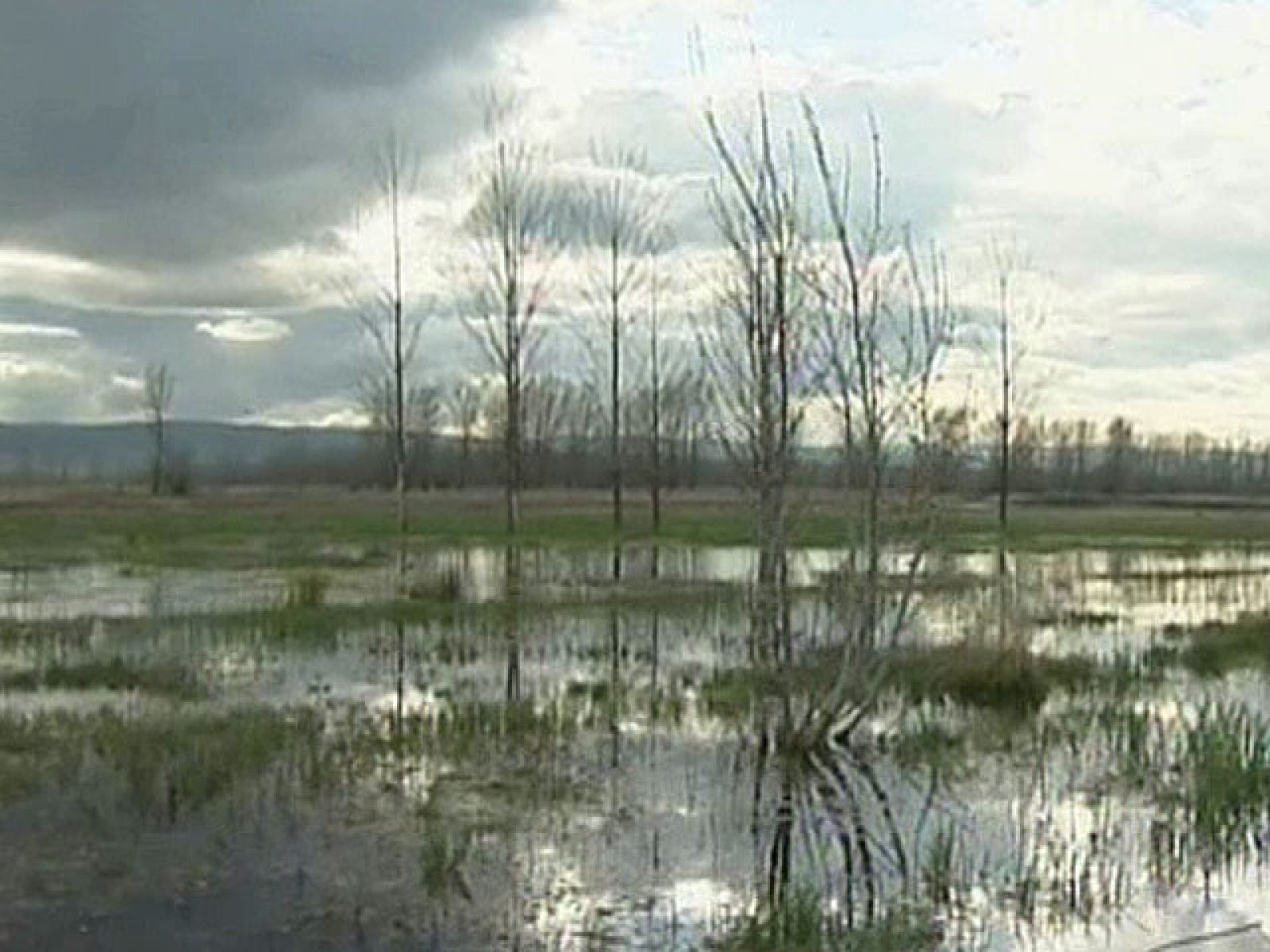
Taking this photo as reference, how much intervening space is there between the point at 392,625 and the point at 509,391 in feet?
64.8

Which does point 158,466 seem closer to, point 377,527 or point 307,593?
point 377,527

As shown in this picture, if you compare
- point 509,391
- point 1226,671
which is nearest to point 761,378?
point 1226,671

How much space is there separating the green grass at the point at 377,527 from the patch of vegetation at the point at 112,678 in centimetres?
1315

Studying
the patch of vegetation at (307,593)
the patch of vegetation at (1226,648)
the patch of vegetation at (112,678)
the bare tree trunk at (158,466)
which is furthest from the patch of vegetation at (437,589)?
the bare tree trunk at (158,466)

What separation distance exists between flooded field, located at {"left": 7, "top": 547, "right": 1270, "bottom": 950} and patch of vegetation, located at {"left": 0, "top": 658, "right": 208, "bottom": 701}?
8 cm

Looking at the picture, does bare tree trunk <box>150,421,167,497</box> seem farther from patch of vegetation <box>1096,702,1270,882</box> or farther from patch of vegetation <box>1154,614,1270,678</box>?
patch of vegetation <box>1096,702,1270,882</box>

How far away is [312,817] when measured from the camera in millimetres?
12164

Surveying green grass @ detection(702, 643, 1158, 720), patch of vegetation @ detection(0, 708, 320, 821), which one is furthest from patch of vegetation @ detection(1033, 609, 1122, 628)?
patch of vegetation @ detection(0, 708, 320, 821)

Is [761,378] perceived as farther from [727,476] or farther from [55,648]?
[55,648]

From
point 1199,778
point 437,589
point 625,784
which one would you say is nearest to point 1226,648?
point 1199,778

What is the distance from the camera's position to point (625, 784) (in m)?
13.8

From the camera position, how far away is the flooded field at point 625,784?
9.87m

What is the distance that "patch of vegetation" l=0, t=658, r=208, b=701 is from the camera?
18.5 metres

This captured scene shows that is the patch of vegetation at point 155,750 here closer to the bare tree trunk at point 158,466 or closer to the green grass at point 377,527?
the green grass at point 377,527
